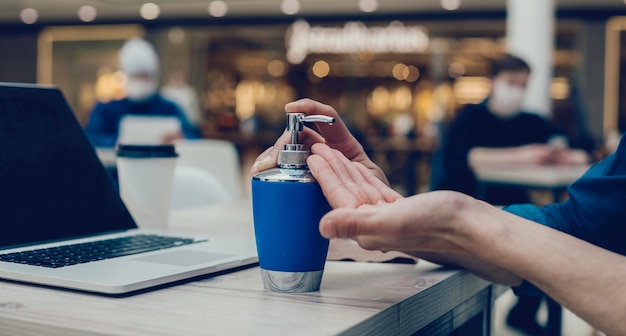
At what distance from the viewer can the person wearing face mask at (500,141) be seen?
3.67 m

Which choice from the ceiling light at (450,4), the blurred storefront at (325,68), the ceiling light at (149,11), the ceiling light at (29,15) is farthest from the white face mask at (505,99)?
the ceiling light at (29,15)

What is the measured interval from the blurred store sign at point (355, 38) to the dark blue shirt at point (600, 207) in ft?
36.5

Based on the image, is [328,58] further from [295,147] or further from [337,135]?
[295,147]

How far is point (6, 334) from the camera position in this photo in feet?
1.95

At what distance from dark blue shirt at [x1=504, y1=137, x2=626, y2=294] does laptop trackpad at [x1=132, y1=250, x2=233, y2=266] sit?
0.45 metres

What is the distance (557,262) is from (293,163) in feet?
0.91

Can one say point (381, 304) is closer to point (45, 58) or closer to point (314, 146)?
point (314, 146)

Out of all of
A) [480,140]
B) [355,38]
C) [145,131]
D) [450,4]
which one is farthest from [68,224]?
[355,38]

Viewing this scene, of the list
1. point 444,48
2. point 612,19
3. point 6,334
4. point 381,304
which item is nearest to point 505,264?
point 381,304

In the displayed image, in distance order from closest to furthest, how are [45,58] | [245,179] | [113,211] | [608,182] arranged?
[608,182] → [113,211] → [245,179] → [45,58]

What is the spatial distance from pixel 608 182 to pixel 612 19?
35.5 feet

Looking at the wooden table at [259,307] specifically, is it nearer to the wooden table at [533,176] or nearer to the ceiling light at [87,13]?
the wooden table at [533,176]

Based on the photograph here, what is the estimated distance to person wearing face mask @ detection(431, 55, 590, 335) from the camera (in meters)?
3.67

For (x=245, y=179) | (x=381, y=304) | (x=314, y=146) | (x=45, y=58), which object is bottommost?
(x=245, y=179)
